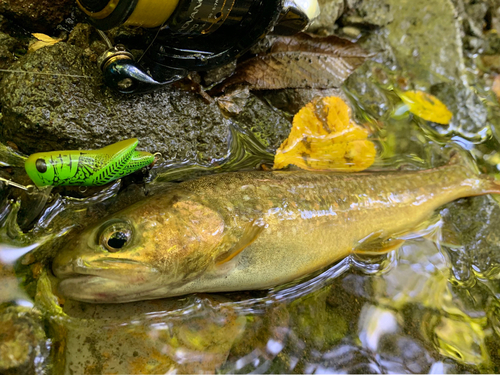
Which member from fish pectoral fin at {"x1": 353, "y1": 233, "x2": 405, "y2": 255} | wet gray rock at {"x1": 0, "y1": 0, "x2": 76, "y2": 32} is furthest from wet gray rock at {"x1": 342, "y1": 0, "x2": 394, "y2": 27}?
wet gray rock at {"x1": 0, "y1": 0, "x2": 76, "y2": 32}

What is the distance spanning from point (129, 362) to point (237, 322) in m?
0.63

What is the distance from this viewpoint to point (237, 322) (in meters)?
2.13

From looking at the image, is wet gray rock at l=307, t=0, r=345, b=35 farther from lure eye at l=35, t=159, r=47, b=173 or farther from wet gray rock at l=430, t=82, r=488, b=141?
lure eye at l=35, t=159, r=47, b=173

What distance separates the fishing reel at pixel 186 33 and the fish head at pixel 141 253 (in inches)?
29.7

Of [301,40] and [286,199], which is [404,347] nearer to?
[286,199]

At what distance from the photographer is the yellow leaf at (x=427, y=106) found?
3.38 meters

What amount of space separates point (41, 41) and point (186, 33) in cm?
108

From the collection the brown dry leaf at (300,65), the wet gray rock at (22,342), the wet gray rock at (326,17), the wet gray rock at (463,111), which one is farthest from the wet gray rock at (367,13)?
the wet gray rock at (22,342)

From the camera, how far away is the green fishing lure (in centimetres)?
172

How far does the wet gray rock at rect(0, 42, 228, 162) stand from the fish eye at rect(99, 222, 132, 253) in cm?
67

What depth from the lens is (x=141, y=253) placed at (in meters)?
1.79

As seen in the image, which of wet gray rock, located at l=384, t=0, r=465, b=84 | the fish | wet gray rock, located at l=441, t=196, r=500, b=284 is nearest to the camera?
the fish

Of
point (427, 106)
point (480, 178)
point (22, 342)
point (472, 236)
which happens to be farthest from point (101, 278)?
point (427, 106)

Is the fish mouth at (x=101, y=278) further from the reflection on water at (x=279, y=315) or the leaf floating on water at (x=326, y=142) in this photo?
the leaf floating on water at (x=326, y=142)
